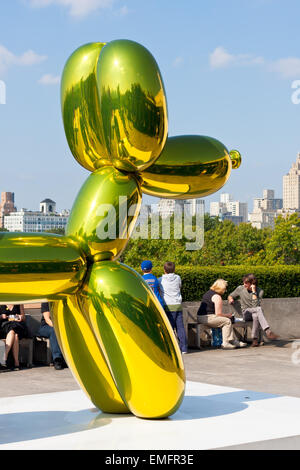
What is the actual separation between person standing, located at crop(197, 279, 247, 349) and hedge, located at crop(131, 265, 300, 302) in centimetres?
108

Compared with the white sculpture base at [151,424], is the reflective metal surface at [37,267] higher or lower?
higher

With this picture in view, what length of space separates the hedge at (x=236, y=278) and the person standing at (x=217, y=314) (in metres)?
1.08

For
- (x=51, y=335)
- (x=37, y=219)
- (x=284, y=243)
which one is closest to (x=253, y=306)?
(x=51, y=335)

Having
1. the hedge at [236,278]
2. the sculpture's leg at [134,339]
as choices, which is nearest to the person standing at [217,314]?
the hedge at [236,278]

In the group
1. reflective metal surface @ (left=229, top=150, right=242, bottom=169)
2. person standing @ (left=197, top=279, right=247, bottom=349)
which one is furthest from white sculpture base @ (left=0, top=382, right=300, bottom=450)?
person standing @ (left=197, top=279, right=247, bottom=349)

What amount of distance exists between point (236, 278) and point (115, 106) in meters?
8.92

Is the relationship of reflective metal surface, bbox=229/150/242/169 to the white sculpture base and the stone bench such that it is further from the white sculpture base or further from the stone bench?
the stone bench

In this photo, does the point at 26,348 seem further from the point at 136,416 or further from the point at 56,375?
the point at 136,416

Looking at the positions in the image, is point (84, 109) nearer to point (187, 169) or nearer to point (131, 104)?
point (131, 104)

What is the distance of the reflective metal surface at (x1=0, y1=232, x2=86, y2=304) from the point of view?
525 cm

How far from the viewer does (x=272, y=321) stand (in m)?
13.9

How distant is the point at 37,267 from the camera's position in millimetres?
5328

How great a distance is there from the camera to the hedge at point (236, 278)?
13.6 meters

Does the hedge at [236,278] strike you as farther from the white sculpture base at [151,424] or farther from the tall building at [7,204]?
the tall building at [7,204]
